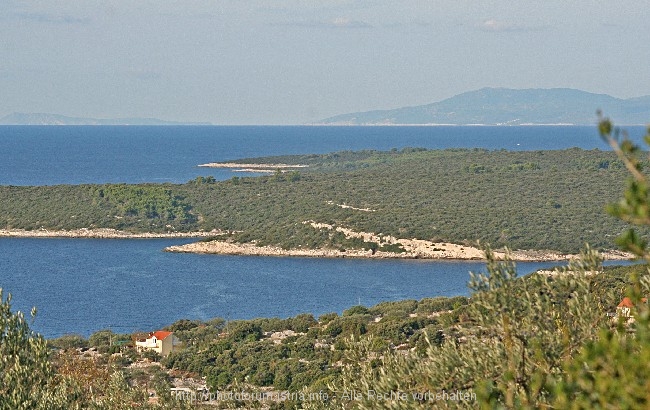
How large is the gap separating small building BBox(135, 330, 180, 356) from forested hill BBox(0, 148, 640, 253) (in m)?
38.4

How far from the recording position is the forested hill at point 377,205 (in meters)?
72.8

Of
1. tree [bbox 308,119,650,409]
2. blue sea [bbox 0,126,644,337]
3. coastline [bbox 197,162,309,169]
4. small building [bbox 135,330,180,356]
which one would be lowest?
blue sea [bbox 0,126,644,337]

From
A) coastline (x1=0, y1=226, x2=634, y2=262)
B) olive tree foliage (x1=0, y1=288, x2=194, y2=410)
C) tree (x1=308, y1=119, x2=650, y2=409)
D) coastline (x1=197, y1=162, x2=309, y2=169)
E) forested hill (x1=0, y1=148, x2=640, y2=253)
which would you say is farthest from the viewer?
coastline (x1=197, y1=162, x2=309, y2=169)

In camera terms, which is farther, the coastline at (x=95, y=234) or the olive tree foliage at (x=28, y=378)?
the coastline at (x=95, y=234)

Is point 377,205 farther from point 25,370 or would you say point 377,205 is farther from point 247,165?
point 25,370

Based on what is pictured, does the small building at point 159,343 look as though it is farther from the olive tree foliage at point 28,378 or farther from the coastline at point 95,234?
the coastline at point 95,234

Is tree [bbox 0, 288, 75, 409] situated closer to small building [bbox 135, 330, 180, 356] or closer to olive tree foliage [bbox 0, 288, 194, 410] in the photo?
olive tree foliage [bbox 0, 288, 194, 410]

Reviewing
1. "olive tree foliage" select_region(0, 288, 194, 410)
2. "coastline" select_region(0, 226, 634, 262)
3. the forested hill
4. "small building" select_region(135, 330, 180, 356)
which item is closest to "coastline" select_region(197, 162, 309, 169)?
the forested hill

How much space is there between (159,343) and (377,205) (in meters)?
54.2

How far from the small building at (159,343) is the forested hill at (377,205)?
38441 mm

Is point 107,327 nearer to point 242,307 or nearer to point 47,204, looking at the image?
point 242,307

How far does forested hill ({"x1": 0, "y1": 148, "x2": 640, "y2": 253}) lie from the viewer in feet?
239

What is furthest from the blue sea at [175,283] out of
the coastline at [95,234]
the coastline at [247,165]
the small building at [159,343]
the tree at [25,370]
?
the coastline at [247,165]

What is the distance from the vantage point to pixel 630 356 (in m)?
5.68
